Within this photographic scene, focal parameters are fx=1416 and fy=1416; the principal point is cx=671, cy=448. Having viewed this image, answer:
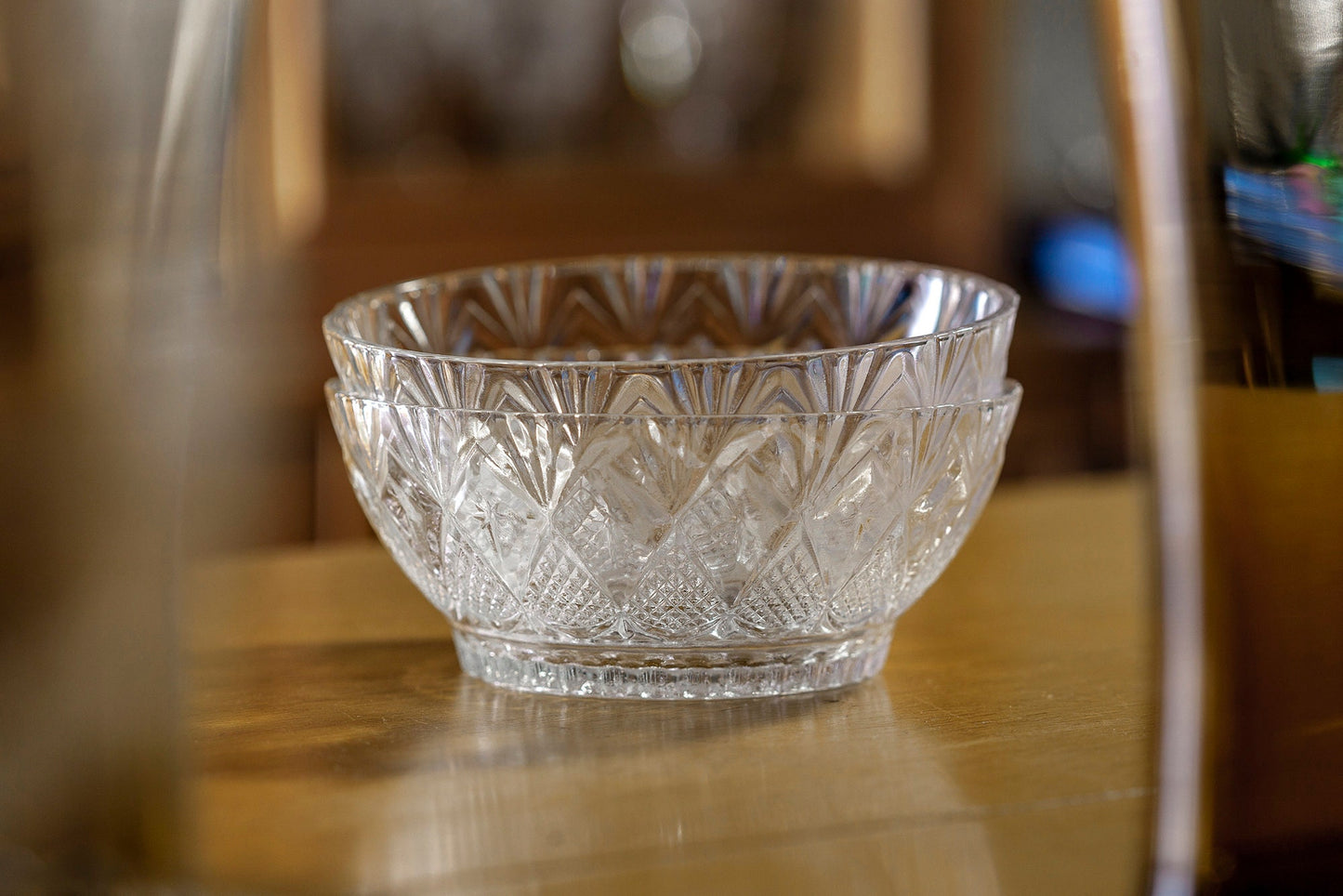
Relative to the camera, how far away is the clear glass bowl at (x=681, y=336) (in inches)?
12.3

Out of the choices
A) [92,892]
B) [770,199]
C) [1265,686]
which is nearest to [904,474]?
[1265,686]

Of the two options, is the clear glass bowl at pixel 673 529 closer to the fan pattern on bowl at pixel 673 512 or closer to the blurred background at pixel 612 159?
the fan pattern on bowl at pixel 673 512

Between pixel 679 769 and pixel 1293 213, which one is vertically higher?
pixel 1293 213

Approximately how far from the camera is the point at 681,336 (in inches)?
19.1

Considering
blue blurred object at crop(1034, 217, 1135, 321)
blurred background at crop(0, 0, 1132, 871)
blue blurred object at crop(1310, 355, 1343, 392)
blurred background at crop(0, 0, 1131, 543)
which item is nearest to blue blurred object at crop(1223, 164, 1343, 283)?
blue blurred object at crop(1310, 355, 1343, 392)

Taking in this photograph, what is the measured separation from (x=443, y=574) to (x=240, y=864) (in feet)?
0.35

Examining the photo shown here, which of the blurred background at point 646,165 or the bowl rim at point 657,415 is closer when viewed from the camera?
the bowl rim at point 657,415

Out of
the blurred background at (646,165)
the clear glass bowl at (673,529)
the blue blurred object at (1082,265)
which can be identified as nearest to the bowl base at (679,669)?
the clear glass bowl at (673,529)

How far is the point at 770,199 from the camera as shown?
1.49 m

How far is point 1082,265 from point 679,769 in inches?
59.5

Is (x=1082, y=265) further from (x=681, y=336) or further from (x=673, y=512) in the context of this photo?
(x=673, y=512)

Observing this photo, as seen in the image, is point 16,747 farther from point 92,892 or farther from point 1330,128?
point 1330,128

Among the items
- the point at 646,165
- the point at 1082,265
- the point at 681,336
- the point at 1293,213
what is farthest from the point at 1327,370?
the point at 1082,265

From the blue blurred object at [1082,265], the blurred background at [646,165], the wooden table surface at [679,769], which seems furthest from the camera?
the blue blurred object at [1082,265]
